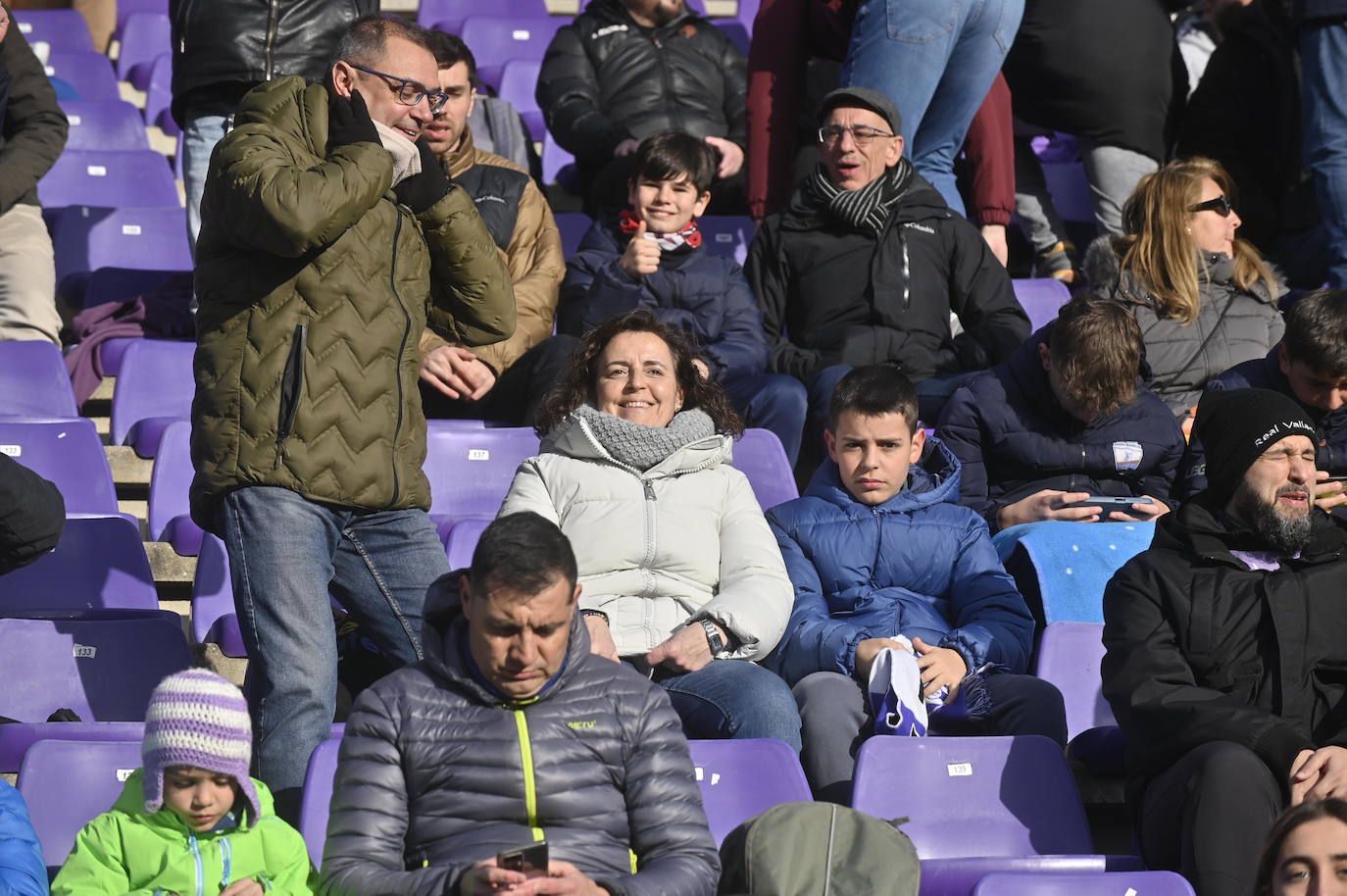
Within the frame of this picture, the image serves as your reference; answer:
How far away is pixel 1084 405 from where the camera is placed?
494 centimetres

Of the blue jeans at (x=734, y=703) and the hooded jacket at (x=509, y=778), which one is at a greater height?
the hooded jacket at (x=509, y=778)

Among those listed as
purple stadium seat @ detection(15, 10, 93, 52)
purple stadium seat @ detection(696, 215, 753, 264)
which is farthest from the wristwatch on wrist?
purple stadium seat @ detection(15, 10, 93, 52)

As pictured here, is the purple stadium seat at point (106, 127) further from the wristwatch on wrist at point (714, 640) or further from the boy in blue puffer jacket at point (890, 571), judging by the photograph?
the wristwatch on wrist at point (714, 640)

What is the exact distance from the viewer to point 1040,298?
630 centimetres

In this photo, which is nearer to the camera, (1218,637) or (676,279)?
(1218,637)

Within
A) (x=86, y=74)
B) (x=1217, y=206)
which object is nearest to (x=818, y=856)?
(x=1217, y=206)

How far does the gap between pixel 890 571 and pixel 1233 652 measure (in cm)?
84

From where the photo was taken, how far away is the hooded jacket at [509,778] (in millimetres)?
2996

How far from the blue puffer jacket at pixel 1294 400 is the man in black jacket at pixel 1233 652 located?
591 millimetres

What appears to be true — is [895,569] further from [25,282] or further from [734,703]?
[25,282]

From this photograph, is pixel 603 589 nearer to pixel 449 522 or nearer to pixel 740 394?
pixel 449 522

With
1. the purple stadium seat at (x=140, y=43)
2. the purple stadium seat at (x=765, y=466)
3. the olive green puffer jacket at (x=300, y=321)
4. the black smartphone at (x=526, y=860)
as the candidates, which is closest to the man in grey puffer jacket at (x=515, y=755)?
the black smartphone at (x=526, y=860)

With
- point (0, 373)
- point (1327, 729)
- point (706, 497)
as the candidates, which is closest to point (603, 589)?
point (706, 497)

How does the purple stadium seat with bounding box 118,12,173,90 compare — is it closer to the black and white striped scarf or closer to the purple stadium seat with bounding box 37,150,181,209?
the purple stadium seat with bounding box 37,150,181,209
